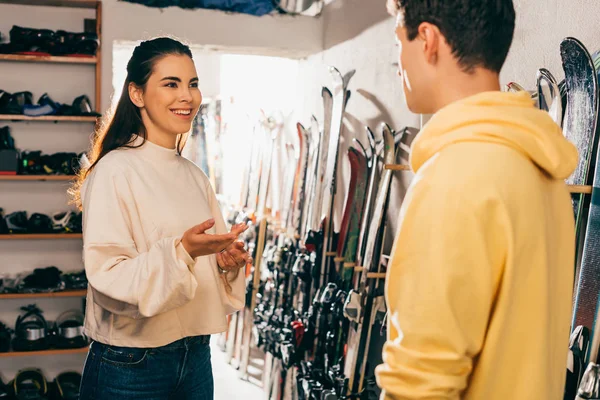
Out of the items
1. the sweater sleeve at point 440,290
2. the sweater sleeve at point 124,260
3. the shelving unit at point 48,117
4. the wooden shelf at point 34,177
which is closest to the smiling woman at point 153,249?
the sweater sleeve at point 124,260

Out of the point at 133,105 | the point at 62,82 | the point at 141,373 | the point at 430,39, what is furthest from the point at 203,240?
the point at 62,82

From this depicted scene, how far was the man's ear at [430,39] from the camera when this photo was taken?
35.3 inches

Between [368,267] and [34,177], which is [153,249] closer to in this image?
[368,267]

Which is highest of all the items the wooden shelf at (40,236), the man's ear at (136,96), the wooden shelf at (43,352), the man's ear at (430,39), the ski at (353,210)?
the man's ear at (430,39)

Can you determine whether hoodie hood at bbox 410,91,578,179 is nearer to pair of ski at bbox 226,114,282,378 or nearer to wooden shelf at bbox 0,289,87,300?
wooden shelf at bbox 0,289,87,300

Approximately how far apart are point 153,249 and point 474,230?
902 mm

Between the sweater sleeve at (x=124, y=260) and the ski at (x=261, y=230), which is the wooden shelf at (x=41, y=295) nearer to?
the ski at (x=261, y=230)

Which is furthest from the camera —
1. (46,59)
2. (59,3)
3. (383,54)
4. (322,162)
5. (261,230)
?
(261,230)

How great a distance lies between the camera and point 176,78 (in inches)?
71.3

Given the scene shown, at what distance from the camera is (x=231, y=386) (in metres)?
4.40

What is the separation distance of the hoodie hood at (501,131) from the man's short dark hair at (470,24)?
6 centimetres

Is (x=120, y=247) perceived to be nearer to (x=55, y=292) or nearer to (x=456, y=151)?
(x=456, y=151)

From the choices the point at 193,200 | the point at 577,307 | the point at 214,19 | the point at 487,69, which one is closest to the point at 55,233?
the point at 214,19

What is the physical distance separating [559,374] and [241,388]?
3.64 m
